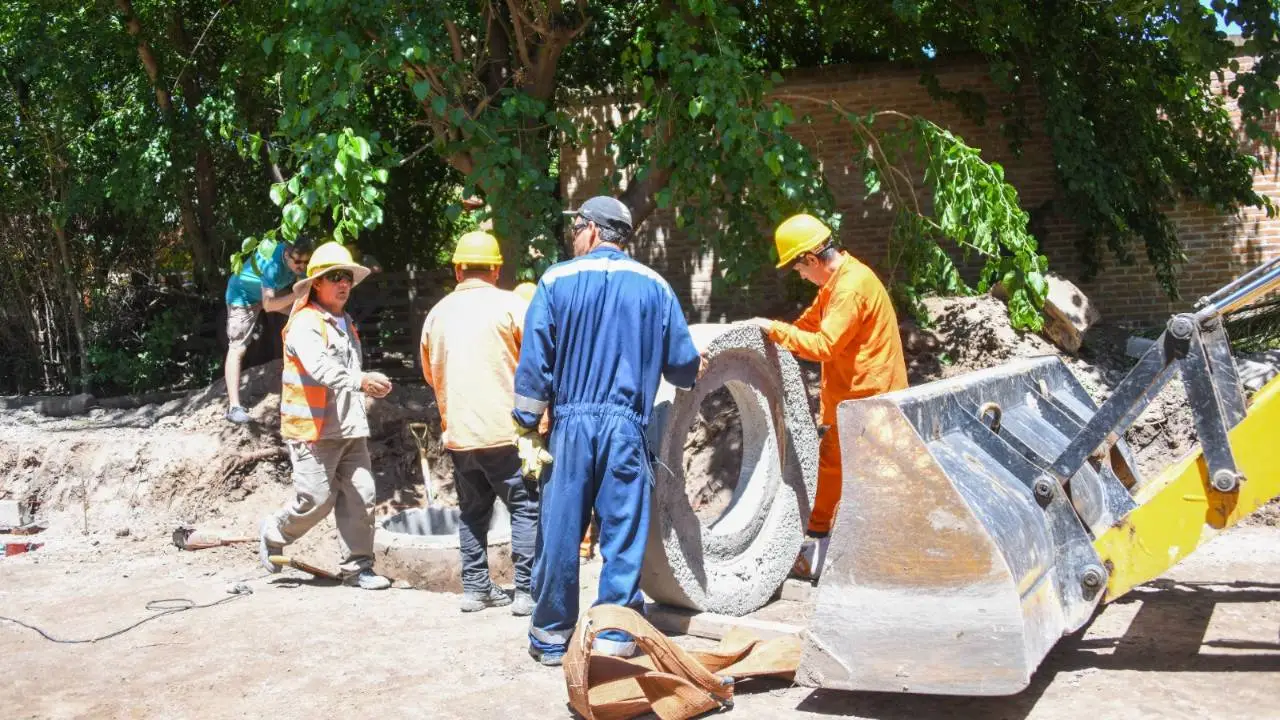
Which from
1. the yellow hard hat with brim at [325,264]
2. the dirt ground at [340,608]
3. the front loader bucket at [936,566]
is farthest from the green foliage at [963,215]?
the yellow hard hat with brim at [325,264]

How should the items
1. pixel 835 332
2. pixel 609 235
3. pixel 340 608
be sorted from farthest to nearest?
pixel 340 608
pixel 835 332
pixel 609 235

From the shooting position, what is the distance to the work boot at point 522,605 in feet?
18.5

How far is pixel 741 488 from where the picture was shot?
234 inches

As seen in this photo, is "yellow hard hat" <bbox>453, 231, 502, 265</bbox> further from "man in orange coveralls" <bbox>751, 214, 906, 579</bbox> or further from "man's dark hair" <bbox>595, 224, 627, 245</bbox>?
"man in orange coveralls" <bbox>751, 214, 906, 579</bbox>

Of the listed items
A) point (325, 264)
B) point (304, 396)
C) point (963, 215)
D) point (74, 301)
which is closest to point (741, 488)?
point (304, 396)

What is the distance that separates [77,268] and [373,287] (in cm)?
313

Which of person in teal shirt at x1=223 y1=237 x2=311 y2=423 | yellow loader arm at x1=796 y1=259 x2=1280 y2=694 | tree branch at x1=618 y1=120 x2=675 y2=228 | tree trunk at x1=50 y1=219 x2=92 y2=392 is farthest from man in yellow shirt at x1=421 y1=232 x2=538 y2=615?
tree trunk at x1=50 y1=219 x2=92 y2=392

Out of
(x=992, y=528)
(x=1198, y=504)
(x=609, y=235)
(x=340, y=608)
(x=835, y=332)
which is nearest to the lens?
(x=992, y=528)

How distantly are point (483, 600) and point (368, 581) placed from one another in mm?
858

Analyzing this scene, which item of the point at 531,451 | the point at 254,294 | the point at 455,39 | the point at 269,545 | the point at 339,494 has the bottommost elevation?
the point at 269,545

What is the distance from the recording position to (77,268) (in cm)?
1234

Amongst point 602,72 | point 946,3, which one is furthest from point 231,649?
point 946,3

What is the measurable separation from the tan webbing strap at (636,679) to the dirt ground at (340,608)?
0.21 metres

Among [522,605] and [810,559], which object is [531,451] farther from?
[810,559]
